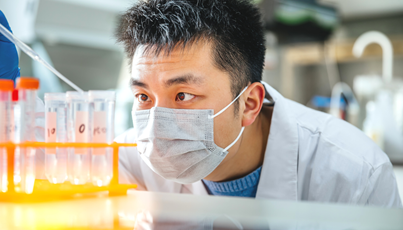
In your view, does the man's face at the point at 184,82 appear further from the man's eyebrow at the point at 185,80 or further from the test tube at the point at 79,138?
the test tube at the point at 79,138

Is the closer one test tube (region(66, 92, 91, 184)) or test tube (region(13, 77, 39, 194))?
test tube (region(13, 77, 39, 194))

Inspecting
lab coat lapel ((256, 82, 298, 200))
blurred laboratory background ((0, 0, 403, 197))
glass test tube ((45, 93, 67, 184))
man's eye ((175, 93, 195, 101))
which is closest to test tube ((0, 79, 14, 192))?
glass test tube ((45, 93, 67, 184))

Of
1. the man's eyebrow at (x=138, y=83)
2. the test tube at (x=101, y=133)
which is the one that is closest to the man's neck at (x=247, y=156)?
the man's eyebrow at (x=138, y=83)

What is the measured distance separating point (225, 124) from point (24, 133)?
71cm

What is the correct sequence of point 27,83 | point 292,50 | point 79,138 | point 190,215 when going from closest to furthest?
point 190,215
point 27,83
point 79,138
point 292,50

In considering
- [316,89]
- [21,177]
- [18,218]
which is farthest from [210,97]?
[316,89]

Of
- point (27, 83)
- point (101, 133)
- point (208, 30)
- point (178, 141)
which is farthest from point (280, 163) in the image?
point (27, 83)

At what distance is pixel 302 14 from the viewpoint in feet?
12.7

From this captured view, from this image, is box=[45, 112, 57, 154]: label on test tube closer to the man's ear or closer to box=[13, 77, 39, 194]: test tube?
box=[13, 77, 39, 194]: test tube

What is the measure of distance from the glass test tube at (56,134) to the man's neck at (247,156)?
2.31 ft

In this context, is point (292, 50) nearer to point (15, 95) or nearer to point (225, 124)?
point (225, 124)

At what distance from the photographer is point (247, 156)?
1.54 meters

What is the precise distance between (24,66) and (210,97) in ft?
9.61

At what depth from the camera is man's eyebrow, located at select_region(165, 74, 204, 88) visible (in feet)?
4.01
